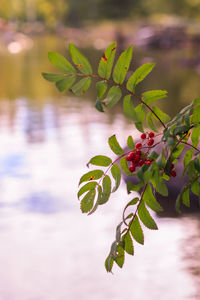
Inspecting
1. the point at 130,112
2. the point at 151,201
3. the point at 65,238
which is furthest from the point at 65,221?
the point at 130,112

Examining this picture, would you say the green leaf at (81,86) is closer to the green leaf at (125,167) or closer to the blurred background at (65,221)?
the green leaf at (125,167)

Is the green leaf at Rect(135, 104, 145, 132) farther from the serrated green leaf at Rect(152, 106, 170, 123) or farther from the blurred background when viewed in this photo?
the blurred background

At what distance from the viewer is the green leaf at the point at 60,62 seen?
215 centimetres

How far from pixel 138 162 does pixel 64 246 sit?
3.28m

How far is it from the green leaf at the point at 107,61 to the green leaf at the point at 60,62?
0.10m

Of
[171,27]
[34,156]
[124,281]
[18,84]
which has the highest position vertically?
[171,27]

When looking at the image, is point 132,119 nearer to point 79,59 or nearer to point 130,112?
point 130,112

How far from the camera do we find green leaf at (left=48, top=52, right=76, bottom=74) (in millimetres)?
2154

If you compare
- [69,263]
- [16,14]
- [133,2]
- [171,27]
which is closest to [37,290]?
[69,263]

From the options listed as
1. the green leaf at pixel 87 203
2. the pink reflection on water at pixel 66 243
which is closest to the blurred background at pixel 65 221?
the pink reflection on water at pixel 66 243

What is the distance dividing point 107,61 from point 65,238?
359 centimetres

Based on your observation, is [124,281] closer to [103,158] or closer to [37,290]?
[37,290]

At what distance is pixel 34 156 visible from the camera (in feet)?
28.3

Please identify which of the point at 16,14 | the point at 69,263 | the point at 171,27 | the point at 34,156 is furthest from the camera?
the point at 16,14
